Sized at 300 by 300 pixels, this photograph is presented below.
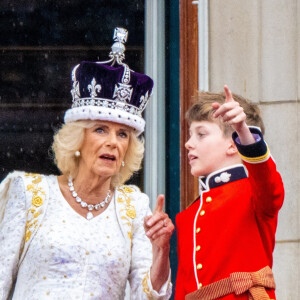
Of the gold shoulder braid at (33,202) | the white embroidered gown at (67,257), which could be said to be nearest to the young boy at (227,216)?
the white embroidered gown at (67,257)

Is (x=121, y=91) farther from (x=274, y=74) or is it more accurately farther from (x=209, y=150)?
(x=274, y=74)

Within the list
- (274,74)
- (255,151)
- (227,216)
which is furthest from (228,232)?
(274,74)

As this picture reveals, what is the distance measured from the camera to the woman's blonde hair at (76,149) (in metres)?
3.77

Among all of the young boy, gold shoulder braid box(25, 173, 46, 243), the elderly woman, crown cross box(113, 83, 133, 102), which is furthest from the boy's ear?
gold shoulder braid box(25, 173, 46, 243)

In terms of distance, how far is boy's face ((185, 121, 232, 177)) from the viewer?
3.45 meters

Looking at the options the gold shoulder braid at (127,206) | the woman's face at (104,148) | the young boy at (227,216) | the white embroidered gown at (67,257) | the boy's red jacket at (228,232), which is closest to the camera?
the young boy at (227,216)

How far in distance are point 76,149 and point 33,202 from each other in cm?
32

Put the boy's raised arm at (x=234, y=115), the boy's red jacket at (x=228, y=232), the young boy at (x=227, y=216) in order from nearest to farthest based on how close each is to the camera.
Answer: the boy's raised arm at (x=234, y=115), the young boy at (x=227, y=216), the boy's red jacket at (x=228, y=232)

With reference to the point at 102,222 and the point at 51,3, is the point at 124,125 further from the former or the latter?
the point at 51,3

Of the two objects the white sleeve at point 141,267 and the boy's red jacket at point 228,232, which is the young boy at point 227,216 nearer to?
the boy's red jacket at point 228,232

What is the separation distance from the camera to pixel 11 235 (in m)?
3.64

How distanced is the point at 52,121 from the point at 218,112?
78.6 inches

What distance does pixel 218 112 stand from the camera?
303 cm

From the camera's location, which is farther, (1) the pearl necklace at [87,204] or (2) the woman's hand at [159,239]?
(1) the pearl necklace at [87,204]
